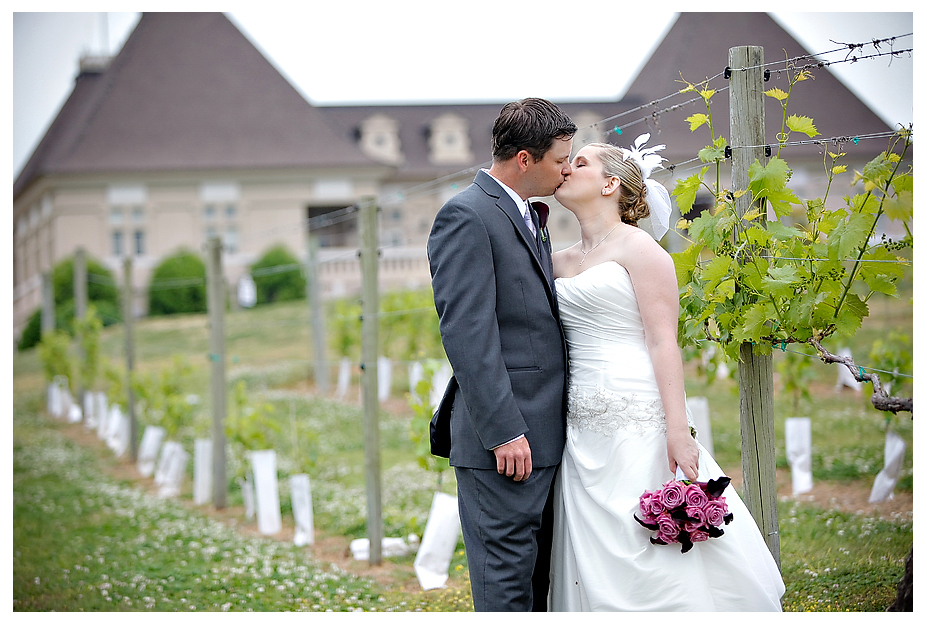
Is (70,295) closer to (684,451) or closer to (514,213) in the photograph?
(514,213)

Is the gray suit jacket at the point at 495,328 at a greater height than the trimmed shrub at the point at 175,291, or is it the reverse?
the trimmed shrub at the point at 175,291

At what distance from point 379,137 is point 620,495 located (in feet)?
85.2

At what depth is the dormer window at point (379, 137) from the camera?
89.9 ft

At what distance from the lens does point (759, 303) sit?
2725 millimetres

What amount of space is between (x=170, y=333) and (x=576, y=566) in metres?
18.8

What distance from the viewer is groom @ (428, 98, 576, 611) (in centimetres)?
258

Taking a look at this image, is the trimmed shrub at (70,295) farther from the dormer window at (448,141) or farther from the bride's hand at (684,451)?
the bride's hand at (684,451)

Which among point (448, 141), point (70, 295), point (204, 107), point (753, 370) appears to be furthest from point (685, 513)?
point (448, 141)

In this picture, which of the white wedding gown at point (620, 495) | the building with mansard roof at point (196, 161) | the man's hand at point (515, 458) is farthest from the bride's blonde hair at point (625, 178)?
the building with mansard roof at point (196, 161)

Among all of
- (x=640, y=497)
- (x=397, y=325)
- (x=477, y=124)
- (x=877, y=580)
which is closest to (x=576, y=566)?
(x=640, y=497)

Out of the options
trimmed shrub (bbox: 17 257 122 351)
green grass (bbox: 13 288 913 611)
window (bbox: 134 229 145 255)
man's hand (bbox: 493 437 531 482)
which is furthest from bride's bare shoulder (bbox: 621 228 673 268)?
window (bbox: 134 229 145 255)

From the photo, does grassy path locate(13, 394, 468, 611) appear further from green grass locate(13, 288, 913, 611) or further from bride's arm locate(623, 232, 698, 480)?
bride's arm locate(623, 232, 698, 480)

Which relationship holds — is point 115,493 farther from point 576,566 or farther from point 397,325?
point 576,566

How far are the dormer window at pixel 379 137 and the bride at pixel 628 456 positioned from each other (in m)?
25.2
